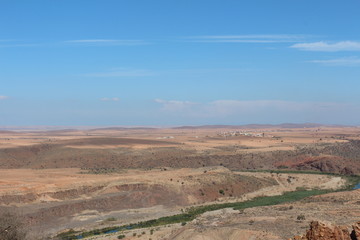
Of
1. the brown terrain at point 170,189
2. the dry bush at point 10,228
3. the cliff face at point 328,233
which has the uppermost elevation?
the cliff face at point 328,233

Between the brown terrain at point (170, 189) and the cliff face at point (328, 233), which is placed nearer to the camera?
the cliff face at point (328, 233)

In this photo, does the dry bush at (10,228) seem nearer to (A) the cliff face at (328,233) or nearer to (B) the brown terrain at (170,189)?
(B) the brown terrain at (170,189)

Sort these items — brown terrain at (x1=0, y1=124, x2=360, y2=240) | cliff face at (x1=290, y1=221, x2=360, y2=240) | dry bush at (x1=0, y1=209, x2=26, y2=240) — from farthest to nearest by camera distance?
1. brown terrain at (x1=0, y1=124, x2=360, y2=240)
2. dry bush at (x1=0, y1=209, x2=26, y2=240)
3. cliff face at (x1=290, y1=221, x2=360, y2=240)

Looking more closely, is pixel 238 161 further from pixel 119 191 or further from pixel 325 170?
pixel 119 191

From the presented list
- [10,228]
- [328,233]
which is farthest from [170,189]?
[328,233]

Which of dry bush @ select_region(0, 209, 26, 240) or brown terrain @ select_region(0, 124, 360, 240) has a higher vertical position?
dry bush @ select_region(0, 209, 26, 240)

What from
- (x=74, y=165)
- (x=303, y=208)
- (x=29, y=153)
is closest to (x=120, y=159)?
(x=74, y=165)

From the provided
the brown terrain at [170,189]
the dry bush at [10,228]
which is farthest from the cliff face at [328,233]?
the dry bush at [10,228]

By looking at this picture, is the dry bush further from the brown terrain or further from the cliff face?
the cliff face

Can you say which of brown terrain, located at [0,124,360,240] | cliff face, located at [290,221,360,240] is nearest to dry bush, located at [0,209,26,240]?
brown terrain, located at [0,124,360,240]

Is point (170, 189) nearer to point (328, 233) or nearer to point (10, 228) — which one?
point (10, 228)

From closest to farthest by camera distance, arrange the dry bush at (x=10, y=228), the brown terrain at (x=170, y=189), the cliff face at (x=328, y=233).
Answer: the cliff face at (x=328, y=233)
the dry bush at (x=10, y=228)
the brown terrain at (x=170, y=189)
